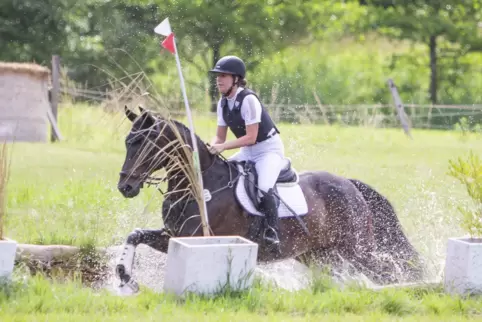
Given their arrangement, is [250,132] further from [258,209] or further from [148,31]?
[148,31]

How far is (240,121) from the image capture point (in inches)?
337

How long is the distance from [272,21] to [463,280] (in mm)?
28813

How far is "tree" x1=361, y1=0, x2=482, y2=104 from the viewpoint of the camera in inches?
1569

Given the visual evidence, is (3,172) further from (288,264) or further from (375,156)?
(375,156)

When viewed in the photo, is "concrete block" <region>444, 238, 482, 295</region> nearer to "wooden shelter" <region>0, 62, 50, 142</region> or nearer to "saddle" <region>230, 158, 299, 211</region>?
"saddle" <region>230, 158, 299, 211</region>

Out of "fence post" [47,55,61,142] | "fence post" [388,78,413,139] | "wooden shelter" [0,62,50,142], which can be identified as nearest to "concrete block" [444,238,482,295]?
"wooden shelter" [0,62,50,142]

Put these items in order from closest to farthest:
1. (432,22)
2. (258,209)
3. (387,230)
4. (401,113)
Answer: (258,209)
(387,230)
(401,113)
(432,22)

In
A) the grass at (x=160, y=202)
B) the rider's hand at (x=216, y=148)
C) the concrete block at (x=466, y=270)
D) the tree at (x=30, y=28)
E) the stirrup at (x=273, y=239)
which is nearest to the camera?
the grass at (x=160, y=202)

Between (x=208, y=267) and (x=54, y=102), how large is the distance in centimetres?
1455

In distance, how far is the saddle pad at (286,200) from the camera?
8.56 metres

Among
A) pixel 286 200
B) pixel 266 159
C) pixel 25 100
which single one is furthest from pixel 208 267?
pixel 25 100

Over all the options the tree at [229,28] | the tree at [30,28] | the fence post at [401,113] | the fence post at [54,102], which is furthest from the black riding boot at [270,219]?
the tree at [30,28]

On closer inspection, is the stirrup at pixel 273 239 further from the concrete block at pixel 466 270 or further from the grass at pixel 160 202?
the concrete block at pixel 466 270

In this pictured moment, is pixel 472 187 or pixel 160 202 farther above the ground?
pixel 472 187
